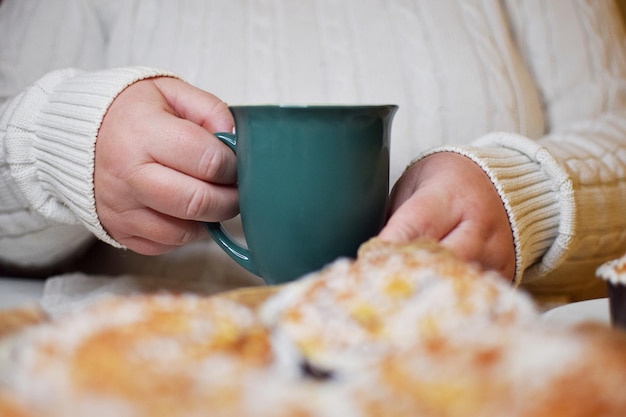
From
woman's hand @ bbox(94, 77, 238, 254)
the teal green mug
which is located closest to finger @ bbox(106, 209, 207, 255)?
woman's hand @ bbox(94, 77, 238, 254)

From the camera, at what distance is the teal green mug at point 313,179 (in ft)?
0.97

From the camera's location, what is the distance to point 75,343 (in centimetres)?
15

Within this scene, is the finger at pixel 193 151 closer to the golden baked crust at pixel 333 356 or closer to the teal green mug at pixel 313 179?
the teal green mug at pixel 313 179

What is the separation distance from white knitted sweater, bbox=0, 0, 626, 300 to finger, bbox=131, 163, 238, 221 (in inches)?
4.9

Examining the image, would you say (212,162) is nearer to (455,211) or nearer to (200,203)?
(200,203)

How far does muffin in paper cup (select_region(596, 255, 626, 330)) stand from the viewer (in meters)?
0.24

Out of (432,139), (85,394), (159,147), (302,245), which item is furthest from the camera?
(432,139)

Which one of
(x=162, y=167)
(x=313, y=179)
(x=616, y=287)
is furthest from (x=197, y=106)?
(x=616, y=287)

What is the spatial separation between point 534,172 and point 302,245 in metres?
0.22

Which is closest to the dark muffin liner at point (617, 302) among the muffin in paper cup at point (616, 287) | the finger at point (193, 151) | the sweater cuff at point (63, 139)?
the muffin in paper cup at point (616, 287)

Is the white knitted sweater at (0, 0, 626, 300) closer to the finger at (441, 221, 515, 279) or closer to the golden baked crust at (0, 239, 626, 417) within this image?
the finger at (441, 221, 515, 279)

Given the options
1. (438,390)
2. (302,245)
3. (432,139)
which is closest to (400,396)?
(438,390)

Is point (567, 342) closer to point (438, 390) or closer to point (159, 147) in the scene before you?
point (438, 390)

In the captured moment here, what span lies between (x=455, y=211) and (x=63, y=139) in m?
0.29
